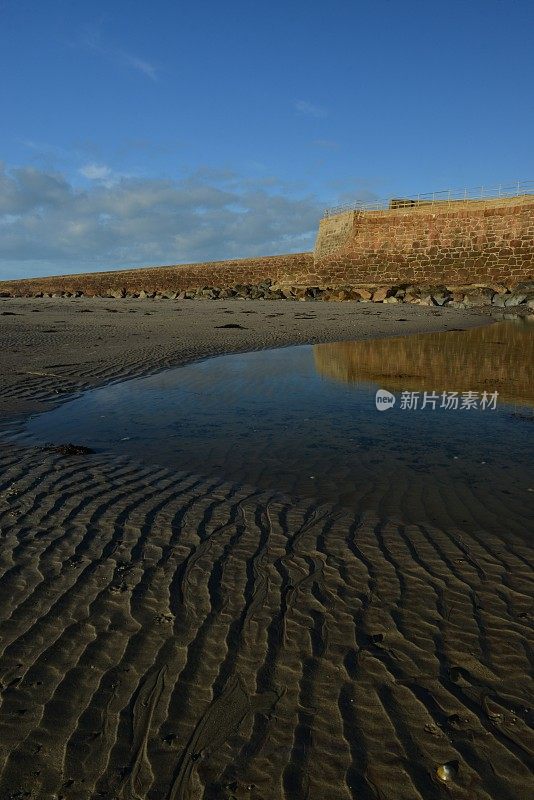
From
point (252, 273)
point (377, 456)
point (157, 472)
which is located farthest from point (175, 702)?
point (252, 273)

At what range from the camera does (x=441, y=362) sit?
431 inches

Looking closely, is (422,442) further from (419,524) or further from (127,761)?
(127,761)

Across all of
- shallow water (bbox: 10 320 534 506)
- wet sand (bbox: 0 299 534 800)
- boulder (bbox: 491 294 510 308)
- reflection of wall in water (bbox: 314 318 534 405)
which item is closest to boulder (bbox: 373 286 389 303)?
boulder (bbox: 491 294 510 308)

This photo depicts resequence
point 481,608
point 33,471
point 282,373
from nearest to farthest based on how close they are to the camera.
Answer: point 481,608, point 33,471, point 282,373

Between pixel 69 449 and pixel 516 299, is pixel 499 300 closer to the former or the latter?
pixel 516 299

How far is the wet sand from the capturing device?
6.39ft

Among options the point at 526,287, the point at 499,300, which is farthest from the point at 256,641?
the point at 526,287

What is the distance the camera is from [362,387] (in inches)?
338

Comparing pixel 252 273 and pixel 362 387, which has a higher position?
pixel 252 273

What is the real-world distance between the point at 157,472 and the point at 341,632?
8.23ft

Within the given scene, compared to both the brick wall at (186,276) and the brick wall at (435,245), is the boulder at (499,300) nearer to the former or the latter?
the brick wall at (435,245)

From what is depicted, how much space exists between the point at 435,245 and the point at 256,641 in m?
33.9

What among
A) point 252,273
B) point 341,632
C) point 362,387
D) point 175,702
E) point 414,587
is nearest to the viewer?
point 175,702

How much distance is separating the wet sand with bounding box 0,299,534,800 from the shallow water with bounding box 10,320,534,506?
36 cm
